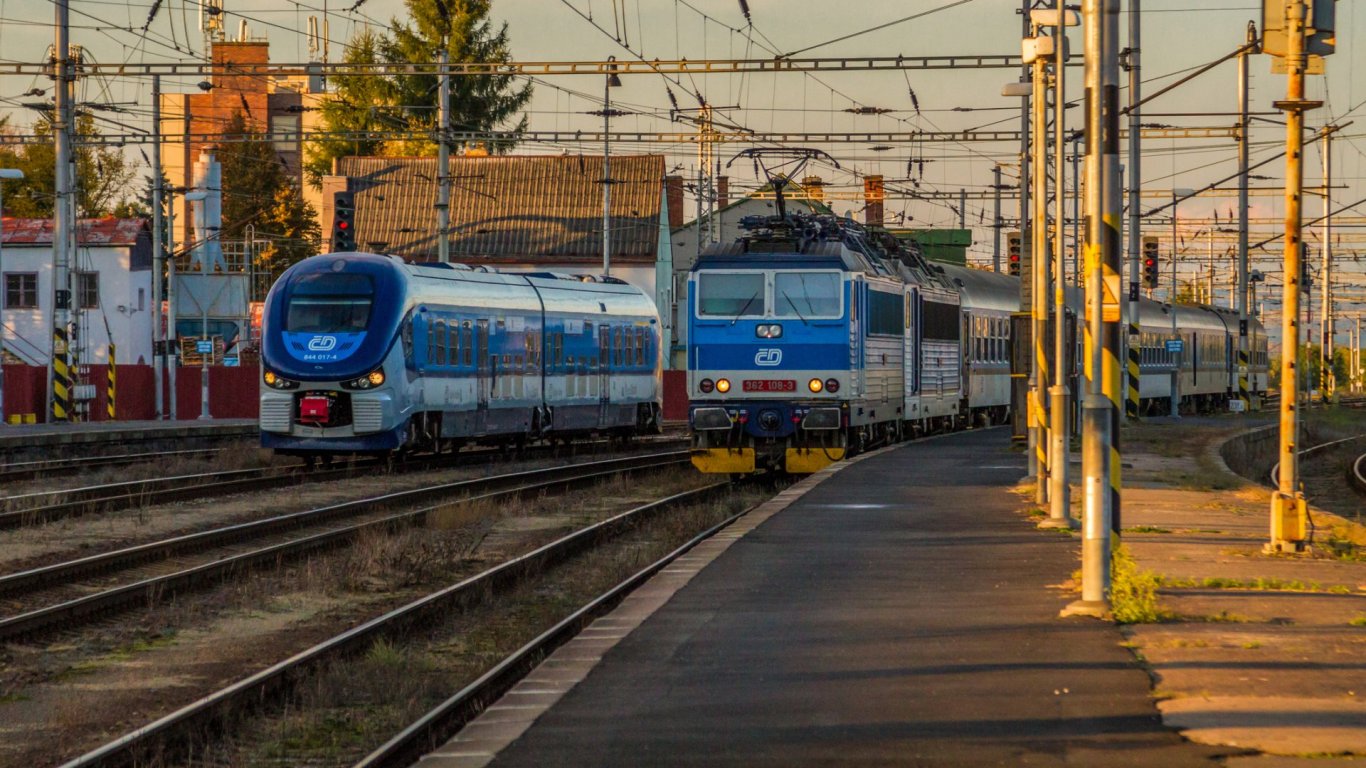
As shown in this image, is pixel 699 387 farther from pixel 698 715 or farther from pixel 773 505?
pixel 698 715

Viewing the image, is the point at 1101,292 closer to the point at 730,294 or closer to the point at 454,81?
the point at 730,294

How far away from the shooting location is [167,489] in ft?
86.5

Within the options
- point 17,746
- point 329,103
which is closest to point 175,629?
point 17,746

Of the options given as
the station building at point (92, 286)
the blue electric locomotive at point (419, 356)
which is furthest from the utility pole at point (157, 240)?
the station building at point (92, 286)

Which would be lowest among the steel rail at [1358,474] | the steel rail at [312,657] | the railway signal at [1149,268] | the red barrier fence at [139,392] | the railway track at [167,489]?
the steel rail at [1358,474]

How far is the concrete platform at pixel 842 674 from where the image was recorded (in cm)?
819

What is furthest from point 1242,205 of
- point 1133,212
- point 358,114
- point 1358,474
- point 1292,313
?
point 358,114

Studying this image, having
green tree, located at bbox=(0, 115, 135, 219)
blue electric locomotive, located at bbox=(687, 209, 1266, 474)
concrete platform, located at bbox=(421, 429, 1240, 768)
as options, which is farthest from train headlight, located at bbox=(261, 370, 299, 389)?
Result: green tree, located at bbox=(0, 115, 135, 219)

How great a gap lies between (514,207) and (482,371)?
157 ft

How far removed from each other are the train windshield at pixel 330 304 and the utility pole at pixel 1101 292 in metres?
17.5

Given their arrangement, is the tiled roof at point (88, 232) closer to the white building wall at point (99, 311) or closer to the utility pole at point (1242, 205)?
the white building wall at point (99, 311)

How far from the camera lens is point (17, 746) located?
32.3 ft

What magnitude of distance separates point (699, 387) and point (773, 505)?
615 cm

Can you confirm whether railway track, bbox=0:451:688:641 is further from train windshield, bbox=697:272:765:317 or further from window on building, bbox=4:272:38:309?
window on building, bbox=4:272:38:309
